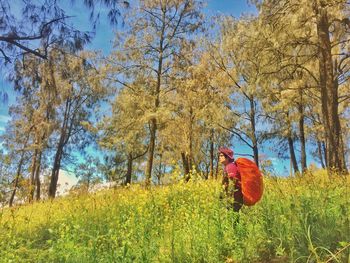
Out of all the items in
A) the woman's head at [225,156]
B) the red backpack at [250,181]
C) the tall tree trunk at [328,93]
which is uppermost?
the tall tree trunk at [328,93]

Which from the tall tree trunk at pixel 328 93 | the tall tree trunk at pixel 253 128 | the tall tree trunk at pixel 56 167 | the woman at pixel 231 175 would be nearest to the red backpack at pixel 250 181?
the woman at pixel 231 175

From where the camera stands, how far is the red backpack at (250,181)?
5461 millimetres

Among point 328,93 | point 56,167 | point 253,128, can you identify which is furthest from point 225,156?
point 56,167

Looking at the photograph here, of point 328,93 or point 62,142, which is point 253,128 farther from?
point 62,142

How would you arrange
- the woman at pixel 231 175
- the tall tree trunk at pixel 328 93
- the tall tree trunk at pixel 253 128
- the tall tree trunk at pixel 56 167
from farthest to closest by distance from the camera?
the tall tree trunk at pixel 56 167 → the tall tree trunk at pixel 253 128 → the tall tree trunk at pixel 328 93 → the woman at pixel 231 175

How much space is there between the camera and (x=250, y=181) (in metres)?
5.60

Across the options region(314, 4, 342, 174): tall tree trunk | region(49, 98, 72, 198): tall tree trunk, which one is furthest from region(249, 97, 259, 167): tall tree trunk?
region(49, 98, 72, 198): tall tree trunk

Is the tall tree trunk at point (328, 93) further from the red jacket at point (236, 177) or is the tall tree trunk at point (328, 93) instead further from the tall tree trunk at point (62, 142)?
the tall tree trunk at point (62, 142)

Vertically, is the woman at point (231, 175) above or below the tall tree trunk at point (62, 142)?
below

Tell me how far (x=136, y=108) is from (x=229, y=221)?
15204 millimetres

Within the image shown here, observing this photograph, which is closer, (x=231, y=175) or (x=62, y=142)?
(x=231, y=175)

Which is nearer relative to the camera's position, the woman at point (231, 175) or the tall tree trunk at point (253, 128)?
the woman at point (231, 175)

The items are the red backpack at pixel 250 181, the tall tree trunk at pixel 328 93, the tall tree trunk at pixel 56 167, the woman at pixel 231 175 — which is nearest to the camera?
the red backpack at pixel 250 181

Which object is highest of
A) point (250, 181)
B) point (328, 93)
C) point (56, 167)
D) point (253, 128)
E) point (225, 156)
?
point (253, 128)
